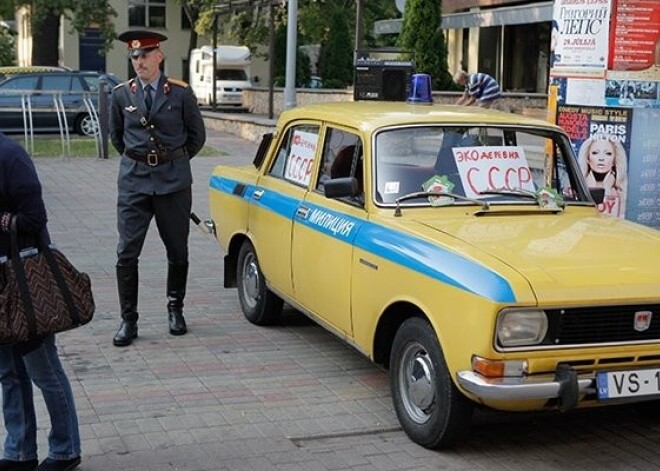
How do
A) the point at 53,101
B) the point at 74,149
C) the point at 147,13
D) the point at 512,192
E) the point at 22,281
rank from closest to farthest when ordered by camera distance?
the point at 22,281 < the point at 512,192 < the point at 74,149 < the point at 53,101 < the point at 147,13

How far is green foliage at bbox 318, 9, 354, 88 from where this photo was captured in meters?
44.7

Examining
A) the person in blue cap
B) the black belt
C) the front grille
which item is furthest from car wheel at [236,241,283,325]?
the person in blue cap

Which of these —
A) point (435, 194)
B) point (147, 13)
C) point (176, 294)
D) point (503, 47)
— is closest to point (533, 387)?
point (435, 194)

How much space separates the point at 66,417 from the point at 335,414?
165cm

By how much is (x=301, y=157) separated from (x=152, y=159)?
999mm

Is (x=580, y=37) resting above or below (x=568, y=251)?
above

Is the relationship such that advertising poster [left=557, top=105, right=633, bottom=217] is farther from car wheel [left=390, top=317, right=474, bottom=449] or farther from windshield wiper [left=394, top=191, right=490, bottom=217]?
car wheel [left=390, top=317, right=474, bottom=449]

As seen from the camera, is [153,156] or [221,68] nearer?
[153,156]

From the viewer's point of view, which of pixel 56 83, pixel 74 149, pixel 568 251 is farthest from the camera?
pixel 56 83

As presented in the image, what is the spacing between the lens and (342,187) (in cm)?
576

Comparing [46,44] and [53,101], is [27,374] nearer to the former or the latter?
[53,101]

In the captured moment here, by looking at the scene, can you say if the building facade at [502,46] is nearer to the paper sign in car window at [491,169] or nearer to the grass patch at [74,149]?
the grass patch at [74,149]

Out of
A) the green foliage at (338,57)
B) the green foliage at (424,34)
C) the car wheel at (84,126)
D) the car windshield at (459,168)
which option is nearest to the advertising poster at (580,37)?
the car windshield at (459,168)

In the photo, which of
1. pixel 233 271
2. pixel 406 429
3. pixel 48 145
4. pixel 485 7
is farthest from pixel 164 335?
pixel 485 7
